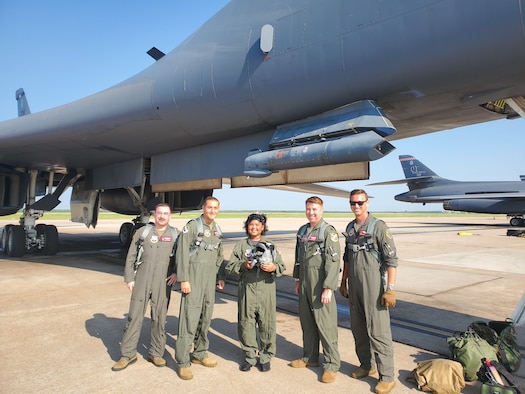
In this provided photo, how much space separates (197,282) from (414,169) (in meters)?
37.9

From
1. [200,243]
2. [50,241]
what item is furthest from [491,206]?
[200,243]

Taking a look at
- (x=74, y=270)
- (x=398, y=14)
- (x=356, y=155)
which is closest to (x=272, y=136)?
(x=356, y=155)

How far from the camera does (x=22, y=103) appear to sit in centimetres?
1802

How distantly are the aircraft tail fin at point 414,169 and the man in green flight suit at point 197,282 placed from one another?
36.2m

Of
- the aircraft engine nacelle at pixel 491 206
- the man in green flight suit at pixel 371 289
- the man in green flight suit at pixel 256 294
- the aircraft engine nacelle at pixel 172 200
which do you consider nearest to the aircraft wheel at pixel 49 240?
the aircraft engine nacelle at pixel 172 200

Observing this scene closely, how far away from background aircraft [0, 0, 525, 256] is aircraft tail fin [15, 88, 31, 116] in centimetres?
1236

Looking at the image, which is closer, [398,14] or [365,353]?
[365,353]

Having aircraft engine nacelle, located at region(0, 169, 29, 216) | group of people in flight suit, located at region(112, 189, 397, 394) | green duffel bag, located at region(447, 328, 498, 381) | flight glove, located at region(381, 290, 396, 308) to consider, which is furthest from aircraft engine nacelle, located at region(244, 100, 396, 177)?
aircraft engine nacelle, located at region(0, 169, 29, 216)

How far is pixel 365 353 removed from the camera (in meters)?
3.43

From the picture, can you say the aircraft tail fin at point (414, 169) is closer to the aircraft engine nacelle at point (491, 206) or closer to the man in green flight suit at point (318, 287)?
the aircraft engine nacelle at point (491, 206)

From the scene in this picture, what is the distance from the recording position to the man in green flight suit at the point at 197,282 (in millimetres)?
3459

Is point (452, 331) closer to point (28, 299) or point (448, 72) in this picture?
point (448, 72)

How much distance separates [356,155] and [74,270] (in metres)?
7.65

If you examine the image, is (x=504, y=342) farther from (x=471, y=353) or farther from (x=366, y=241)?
Answer: (x=366, y=241)
